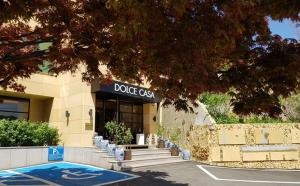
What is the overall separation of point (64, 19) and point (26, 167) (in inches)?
436

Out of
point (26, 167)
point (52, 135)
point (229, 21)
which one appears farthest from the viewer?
point (52, 135)

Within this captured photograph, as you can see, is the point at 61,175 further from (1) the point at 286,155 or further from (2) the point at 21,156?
(1) the point at 286,155

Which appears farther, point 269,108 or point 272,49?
point 269,108

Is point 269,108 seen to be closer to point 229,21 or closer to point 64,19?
point 229,21

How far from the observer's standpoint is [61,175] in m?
14.8

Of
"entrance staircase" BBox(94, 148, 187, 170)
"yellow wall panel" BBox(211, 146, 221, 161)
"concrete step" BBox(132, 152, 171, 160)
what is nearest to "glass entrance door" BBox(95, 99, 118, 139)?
"entrance staircase" BBox(94, 148, 187, 170)

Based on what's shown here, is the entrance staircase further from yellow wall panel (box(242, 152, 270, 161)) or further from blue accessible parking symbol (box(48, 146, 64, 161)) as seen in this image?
yellow wall panel (box(242, 152, 270, 161))

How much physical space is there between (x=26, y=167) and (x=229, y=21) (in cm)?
1440

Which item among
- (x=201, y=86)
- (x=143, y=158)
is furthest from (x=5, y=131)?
(x=201, y=86)

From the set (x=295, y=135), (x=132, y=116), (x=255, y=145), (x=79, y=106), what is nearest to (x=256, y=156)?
(x=255, y=145)

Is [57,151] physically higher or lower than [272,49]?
lower

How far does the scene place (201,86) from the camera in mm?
6332

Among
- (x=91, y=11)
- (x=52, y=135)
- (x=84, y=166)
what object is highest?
(x=91, y=11)

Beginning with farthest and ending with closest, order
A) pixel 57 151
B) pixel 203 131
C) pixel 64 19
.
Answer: pixel 203 131, pixel 57 151, pixel 64 19
